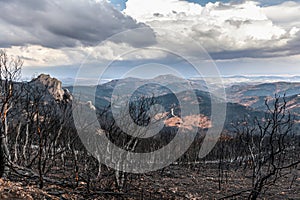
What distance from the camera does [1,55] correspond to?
1432cm

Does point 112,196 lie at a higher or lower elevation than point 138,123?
lower

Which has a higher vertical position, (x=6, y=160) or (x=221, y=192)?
(x=6, y=160)

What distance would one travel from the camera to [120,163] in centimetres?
1858

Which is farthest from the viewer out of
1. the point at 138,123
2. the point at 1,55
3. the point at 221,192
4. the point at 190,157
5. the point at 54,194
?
the point at 190,157

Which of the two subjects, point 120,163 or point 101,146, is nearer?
point 120,163

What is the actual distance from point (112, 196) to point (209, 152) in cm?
5873

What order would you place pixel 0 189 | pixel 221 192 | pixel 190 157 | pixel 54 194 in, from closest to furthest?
pixel 0 189
pixel 54 194
pixel 221 192
pixel 190 157

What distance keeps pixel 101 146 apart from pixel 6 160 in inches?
396

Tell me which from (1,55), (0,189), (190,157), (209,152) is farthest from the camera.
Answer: (209,152)

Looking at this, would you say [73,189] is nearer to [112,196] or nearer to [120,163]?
[112,196]

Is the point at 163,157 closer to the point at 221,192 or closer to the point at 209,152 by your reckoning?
the point at 209,152

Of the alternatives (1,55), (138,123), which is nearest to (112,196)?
(138,123)

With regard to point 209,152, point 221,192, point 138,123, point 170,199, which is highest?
point 138,123

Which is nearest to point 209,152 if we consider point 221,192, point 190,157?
point 190,157
